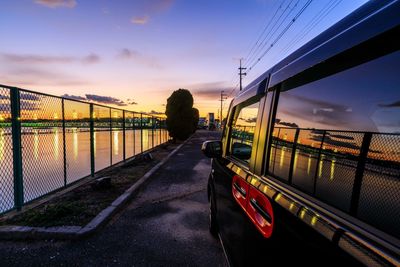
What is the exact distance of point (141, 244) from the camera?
146 inches

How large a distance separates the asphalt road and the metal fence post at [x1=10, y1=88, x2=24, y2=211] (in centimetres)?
128

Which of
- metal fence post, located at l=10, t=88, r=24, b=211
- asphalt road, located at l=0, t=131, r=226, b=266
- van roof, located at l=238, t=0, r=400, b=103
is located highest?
van roof, located at l=238, t=0, r=400, b=103

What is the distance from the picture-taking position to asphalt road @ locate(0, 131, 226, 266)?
10.6 ft

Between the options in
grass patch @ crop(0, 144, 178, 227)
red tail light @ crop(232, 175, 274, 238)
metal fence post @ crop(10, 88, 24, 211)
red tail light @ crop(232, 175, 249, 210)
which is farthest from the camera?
metal fence post @ crop(10, 88, 24, 211)

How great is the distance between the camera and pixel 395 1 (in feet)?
2.99

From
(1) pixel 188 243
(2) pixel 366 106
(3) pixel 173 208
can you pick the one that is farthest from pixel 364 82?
(3) pixel 173 208

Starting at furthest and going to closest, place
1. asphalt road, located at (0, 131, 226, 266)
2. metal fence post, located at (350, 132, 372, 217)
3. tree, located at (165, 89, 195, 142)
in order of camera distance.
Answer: tree, located at (165, 89, 195, 142) → asphalt road, located at (0, 131, 226, 266) → metal fence post, located at (350, 132, 372, 217)

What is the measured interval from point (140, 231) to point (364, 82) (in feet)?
13.1

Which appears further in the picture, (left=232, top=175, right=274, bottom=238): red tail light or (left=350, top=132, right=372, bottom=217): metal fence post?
(left=232, top=175, right=274, bottom=238): red tail light

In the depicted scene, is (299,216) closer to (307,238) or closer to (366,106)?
(307,238)

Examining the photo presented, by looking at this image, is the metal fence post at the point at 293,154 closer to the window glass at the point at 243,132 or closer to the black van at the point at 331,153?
the black van at the point at 331,153

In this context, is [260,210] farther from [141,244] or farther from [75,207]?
[75,207]

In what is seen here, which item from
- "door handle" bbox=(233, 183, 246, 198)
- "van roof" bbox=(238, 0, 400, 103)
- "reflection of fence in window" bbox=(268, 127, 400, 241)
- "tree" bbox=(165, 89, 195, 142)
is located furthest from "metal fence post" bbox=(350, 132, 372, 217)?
"tree" bbox=(165, 89, 195, 142)

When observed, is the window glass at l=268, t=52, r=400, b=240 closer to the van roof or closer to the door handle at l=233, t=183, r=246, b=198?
the van roof
